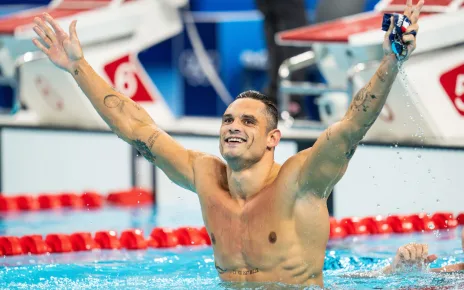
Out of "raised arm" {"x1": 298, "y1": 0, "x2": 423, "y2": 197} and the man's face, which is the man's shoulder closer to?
the man's face

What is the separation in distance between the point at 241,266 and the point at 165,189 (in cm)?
386

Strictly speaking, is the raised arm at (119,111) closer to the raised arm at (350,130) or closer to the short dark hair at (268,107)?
the short dark hair at (268,107)

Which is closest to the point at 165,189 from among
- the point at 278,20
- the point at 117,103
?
the point at 278,20

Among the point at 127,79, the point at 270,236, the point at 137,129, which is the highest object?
the point at 127,79

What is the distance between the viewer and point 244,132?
351 cm

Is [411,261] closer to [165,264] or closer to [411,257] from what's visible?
[411,257]

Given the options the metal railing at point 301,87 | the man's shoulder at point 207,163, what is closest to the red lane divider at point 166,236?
the metal railing at point 301,87

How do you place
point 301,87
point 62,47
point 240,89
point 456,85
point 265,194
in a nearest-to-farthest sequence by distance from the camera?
point 265,194 → point 62,47 → point 456,85 → point 301,87 → point 240,89

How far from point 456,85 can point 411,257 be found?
2.55 metres

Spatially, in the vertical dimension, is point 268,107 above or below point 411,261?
above

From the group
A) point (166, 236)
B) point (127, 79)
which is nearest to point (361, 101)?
point (166, 236)

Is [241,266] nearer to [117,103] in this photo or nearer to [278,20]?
[117,103]

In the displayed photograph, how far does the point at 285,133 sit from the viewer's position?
677 centimetres

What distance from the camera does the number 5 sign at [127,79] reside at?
27.1ft
